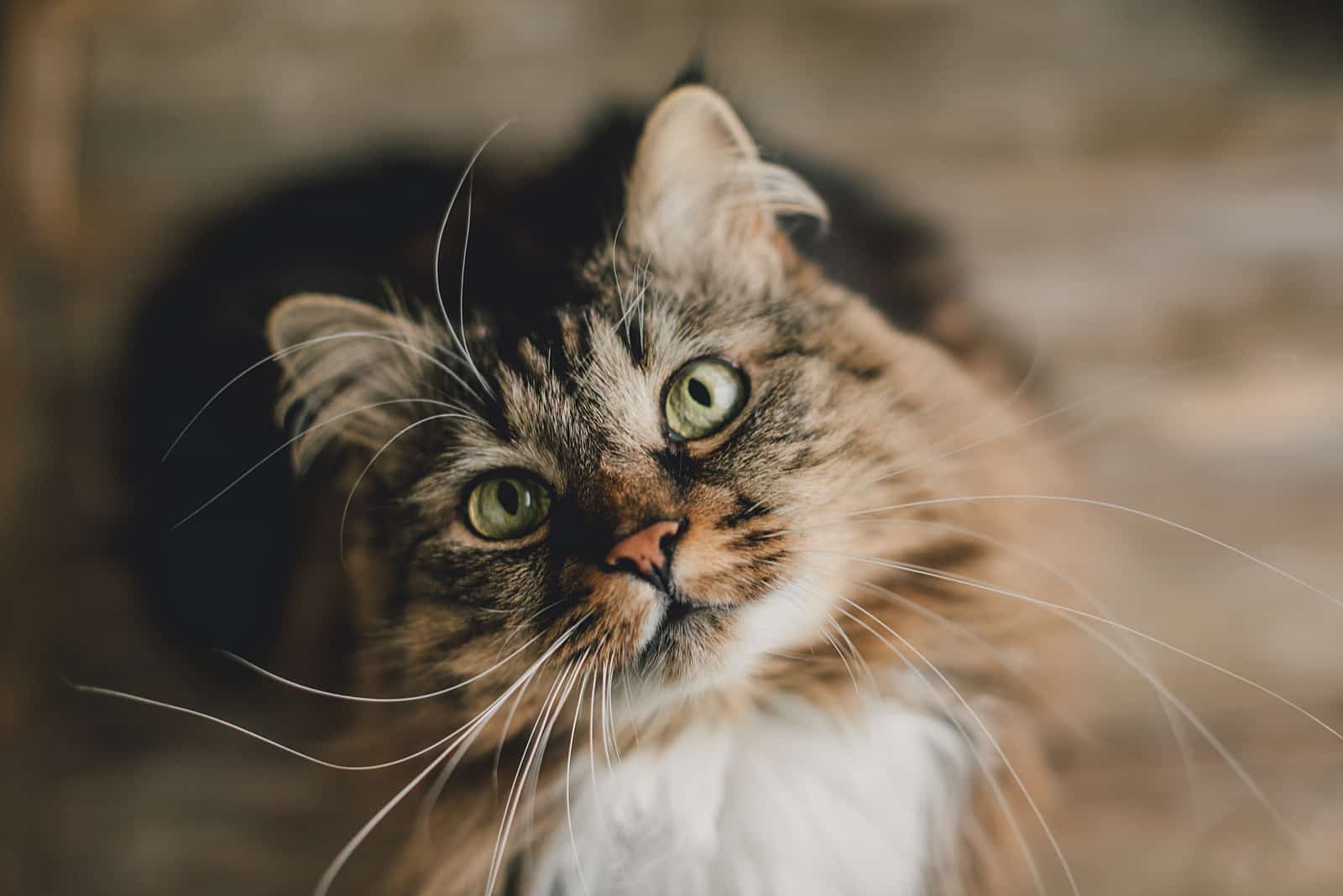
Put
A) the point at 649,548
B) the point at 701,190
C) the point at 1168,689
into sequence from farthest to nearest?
1. the point at 1168,689
2. the point at 701,190
3. the point at 649,548

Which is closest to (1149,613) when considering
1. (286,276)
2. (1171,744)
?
(1171,744)

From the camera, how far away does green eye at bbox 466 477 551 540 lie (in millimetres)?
744

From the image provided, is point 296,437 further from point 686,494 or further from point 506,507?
point 686,494

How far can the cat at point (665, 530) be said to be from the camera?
0.71m

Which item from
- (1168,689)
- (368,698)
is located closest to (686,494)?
(368,698)

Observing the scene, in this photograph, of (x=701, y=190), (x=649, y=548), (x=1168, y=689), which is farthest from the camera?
(x=1168, y=689)

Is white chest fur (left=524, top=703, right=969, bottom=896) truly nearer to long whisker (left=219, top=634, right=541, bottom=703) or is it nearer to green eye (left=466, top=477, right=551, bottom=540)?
long whisker (left=219, top=634, right=541, bottom=703)

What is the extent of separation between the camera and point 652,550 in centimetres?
67

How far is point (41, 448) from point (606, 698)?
0.84 meters

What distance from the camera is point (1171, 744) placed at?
89cm

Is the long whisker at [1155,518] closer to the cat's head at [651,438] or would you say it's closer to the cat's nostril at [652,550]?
the cat's head at [651,438]

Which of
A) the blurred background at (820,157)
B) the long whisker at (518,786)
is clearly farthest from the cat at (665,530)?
the blurred background at (820,157)

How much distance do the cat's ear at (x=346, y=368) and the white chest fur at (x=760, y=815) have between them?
1.25ft

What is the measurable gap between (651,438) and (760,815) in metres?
0.37
